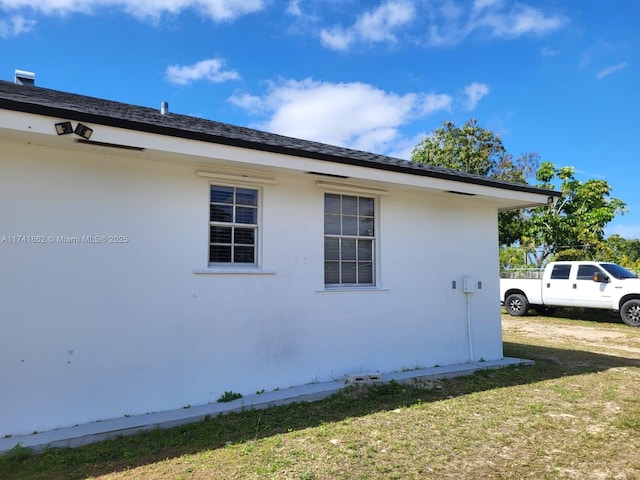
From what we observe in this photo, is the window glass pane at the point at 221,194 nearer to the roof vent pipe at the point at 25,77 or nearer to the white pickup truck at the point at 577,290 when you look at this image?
the roof vent pipe at the point at 25,77

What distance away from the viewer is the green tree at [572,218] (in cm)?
2031

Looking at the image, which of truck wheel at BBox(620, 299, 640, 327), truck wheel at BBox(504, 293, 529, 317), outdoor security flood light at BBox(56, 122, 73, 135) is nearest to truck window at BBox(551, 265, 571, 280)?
truck wheel at BBox(504, 293, 529, 317)

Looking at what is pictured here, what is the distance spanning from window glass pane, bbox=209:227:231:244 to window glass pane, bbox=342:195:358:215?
6.44ft

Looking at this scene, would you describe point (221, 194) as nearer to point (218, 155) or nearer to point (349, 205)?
point (218, 155)

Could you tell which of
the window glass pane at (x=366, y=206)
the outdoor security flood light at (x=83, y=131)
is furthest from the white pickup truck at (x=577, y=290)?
the outdoor security flood light at (x=83, y=131)

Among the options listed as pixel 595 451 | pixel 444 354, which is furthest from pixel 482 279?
pixel 595 451

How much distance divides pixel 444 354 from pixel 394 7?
7.85 meters

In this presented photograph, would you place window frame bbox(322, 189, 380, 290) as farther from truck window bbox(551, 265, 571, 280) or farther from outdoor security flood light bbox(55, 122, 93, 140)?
truck window bbox(551, 265, 571, 280)

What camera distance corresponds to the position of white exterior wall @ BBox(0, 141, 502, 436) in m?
4.31

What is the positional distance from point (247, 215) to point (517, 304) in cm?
1421

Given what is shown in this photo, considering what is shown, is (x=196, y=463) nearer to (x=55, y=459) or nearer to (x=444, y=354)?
(x=55, y=459)

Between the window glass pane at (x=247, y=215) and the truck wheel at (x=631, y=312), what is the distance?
13338 mm

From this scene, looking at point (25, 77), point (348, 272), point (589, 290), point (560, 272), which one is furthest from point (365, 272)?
point (560, 272)

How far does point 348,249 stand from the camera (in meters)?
6.65
